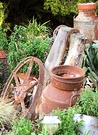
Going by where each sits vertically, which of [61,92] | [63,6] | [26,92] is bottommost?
[26,92]

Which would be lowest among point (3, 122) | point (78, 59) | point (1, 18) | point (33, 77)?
point (3, 122)

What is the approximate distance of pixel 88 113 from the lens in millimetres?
2541

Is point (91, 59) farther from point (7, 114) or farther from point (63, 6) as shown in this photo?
point (63, 6)

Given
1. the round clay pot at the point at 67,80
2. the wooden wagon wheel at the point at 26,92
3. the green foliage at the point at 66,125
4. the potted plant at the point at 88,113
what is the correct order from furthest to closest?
the wooden wagon wheel at the point at 26,92
the round clay pot at the point at 67,80
the potted plant at the point at 88,113
the green foliage at the point at 66,125

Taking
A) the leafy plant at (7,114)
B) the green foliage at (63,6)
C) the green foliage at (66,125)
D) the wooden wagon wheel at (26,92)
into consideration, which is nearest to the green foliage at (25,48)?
the wooden wagon wheel at (26,92)

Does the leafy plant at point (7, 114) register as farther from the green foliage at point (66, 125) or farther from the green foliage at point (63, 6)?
the green foliage at point (63, 6)

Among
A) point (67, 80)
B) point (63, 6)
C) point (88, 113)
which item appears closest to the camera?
point (88, 113)

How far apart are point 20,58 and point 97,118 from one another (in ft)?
6.75

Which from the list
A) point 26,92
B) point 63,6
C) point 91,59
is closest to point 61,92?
point 26,92

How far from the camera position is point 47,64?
400 cm

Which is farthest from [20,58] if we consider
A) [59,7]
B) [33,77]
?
[59,7]

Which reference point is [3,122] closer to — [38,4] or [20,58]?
[20,58]

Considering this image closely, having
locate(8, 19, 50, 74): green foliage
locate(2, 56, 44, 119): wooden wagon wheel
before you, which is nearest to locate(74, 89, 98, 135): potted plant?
locate(2, 56, 44, 119): wooden wagon wheel

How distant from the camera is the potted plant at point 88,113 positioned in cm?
245
